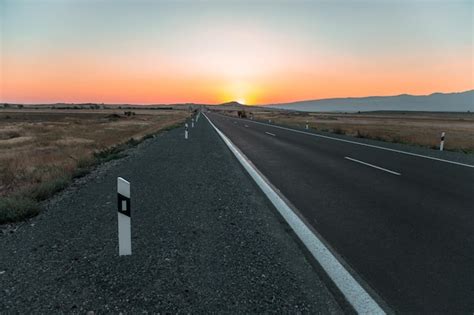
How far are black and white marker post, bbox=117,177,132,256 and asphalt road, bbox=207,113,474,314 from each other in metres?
2.78

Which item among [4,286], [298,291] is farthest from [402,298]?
[4,286]

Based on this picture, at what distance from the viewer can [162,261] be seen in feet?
12.7

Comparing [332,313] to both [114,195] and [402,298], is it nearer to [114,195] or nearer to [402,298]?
[402,298]

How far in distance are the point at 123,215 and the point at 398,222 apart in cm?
443

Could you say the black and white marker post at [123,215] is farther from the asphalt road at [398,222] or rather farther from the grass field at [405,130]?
the grass field at [405,130]

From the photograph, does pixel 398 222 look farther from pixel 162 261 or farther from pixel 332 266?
pixel 162 261

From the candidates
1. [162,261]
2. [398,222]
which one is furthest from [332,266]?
[398,222]

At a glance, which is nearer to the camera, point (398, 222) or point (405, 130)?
point (398, 222)

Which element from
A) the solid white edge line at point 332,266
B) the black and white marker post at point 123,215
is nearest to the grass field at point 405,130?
the solid white edge line at point 332,266

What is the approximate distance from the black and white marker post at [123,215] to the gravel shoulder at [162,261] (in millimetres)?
137

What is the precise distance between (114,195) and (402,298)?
18.8ft

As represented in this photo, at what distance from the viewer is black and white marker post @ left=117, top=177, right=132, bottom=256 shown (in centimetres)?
390

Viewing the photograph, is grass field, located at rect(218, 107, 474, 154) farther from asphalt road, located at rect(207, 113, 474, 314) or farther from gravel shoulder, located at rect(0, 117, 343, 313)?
gravel shoulder, located at rect(0, 117, 343, 313)

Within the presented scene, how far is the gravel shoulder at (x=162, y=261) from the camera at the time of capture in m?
3.06
